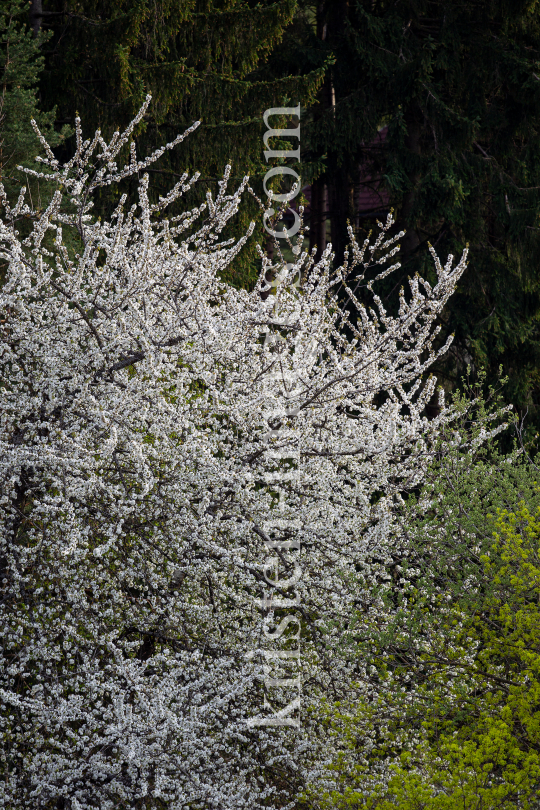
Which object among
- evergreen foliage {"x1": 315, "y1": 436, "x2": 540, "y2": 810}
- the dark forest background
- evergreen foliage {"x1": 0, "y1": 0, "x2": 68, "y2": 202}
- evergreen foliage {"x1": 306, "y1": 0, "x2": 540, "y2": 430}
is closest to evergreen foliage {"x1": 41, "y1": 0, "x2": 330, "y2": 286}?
the dark forest background

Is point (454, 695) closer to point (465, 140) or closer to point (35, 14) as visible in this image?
point (35, 14)

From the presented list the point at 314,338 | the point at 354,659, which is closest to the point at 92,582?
the point at 354,659

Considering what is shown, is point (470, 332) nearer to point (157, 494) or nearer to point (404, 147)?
point (404, 147)

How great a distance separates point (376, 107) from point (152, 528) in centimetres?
753

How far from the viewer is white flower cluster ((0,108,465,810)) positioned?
136 inches

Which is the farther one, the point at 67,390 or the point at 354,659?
the point at 354,659

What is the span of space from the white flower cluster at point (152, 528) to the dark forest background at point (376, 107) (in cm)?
370

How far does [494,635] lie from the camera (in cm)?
426

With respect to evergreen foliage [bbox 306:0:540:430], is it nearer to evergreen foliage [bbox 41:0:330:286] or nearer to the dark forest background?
the dark forest background

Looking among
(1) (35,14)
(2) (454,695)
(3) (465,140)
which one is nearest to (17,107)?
(1) (35,14)

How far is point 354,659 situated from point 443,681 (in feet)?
1.59

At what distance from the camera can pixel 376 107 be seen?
382 inches

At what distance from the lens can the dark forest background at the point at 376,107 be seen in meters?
7.43

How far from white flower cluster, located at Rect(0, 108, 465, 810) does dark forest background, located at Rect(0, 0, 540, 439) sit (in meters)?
3.70
